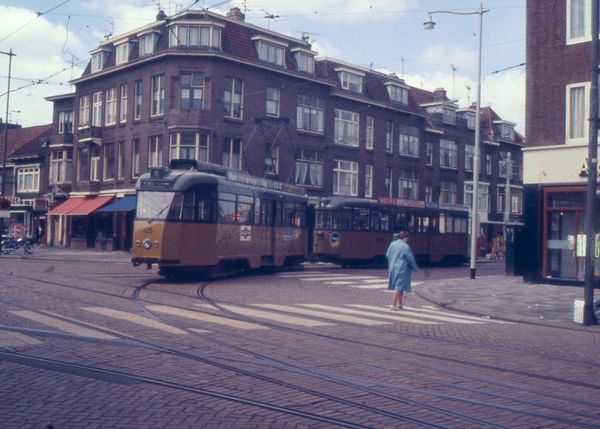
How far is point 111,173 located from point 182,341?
3408cm

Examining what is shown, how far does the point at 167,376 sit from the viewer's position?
24.0 feet

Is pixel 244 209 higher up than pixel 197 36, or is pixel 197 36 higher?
pixel 197 36

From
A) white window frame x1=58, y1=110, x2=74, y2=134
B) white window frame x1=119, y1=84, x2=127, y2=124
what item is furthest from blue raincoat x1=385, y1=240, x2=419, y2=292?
white window frame x1=58, y1=110, x2=74, y2=134

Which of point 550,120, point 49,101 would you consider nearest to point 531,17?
point 550,120

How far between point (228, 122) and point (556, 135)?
64.4ft

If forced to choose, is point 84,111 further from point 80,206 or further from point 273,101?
point 273,101

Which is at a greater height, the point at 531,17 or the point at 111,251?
the point at 531,17

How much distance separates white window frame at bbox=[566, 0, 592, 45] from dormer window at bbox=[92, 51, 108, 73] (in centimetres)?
2935

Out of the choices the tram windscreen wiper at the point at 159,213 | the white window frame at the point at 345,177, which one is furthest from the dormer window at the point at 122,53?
the tram windscreen wiper at the point at 159,213

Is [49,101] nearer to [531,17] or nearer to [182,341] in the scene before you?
[531,17]

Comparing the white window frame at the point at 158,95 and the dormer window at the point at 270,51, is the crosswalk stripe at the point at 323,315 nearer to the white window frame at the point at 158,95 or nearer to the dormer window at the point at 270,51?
the white window frame at the point at 158,95

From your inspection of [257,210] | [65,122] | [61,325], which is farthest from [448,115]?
[61,325]

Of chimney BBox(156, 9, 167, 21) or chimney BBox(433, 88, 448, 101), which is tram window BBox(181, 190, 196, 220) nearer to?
chimney BBox(156, 9, 167, 21)

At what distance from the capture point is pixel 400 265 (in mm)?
Result: 14398
